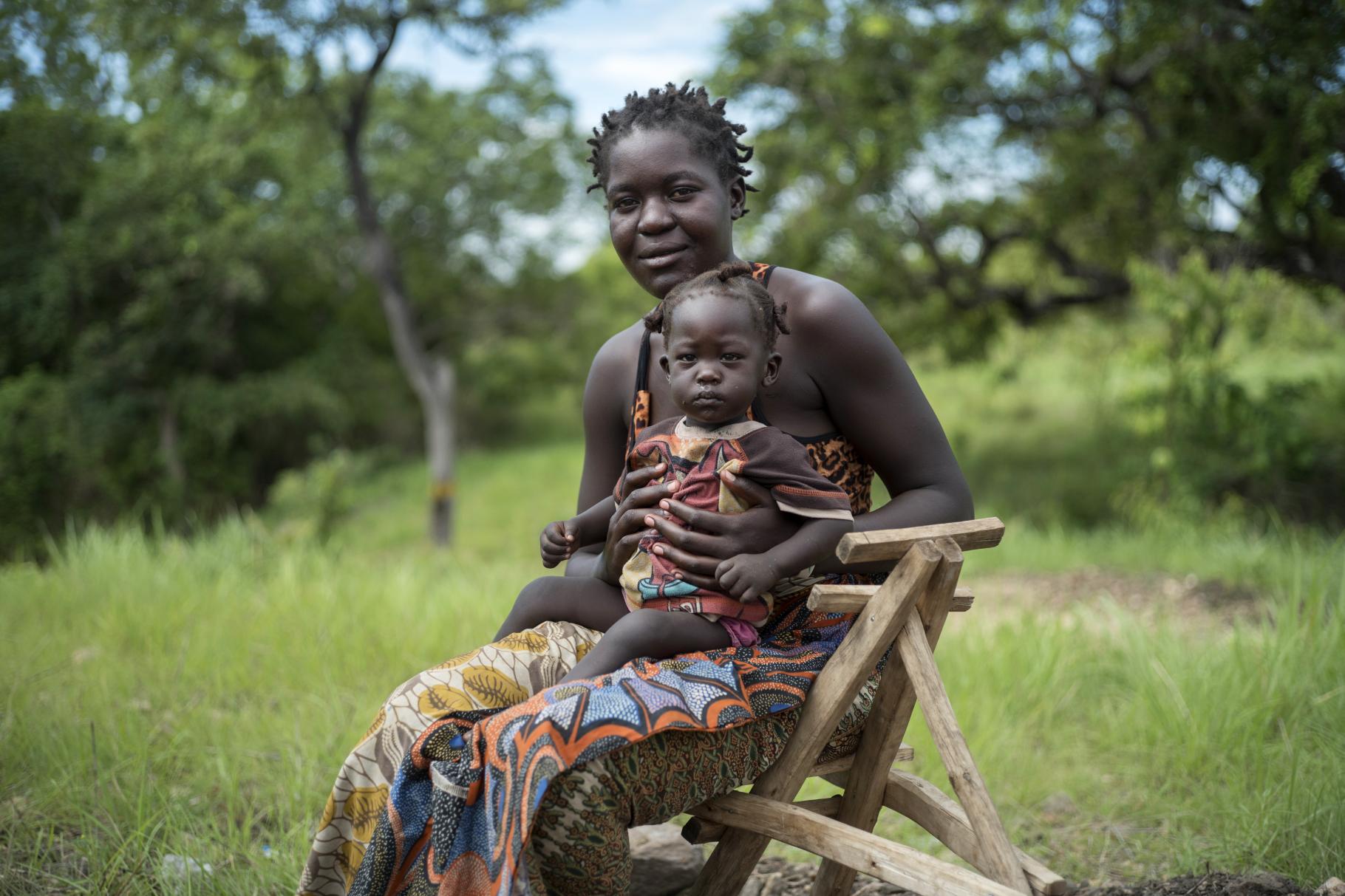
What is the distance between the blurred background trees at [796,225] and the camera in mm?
8773

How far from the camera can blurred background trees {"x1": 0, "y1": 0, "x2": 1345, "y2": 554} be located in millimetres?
8773

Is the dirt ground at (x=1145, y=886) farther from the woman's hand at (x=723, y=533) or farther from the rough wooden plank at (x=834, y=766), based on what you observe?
the woman's hand at (x=723, y=533)

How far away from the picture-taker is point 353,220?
2089cm

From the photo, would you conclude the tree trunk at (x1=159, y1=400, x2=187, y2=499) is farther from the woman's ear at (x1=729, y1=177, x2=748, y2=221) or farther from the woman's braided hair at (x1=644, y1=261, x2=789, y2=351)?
the woman's braided hair at (x1=644, y1=261, x2=789, y2=351)

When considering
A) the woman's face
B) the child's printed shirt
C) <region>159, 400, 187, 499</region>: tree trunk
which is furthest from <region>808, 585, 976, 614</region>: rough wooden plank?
<region>159, 400, 187, 499</region>: tree trunk

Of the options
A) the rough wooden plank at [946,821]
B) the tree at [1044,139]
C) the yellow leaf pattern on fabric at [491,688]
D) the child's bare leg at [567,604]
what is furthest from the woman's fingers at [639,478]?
the tree at [1044,139]

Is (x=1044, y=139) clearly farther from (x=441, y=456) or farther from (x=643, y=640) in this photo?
(x=643, y=640)

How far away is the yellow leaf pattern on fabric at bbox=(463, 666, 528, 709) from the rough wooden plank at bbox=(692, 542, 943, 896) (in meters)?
0.53

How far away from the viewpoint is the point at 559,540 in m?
2.43

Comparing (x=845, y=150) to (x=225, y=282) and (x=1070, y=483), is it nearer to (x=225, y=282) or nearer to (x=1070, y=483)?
(x=1070, y=483)

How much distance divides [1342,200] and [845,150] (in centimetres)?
441

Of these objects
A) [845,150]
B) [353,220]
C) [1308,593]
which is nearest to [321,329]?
[353,220]

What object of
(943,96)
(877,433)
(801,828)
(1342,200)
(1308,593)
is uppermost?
(943,96)

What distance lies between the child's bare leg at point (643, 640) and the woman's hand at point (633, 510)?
0.18 meters
